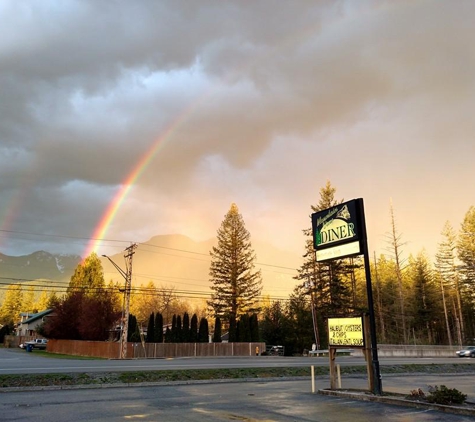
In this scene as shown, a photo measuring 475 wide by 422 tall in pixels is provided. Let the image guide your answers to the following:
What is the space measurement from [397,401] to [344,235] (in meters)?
5.51

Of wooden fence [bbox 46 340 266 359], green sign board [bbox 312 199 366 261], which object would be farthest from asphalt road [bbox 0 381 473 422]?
wooden fence [bbox 46 340 266 359]

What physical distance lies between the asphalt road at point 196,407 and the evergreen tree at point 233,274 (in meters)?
57.0

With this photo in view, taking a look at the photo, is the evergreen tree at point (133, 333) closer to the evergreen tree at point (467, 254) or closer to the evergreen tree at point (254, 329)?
the evergreen tree at point (254, 329)

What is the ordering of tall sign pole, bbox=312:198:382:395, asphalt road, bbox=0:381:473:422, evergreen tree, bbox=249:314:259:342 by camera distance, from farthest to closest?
evergreen tree, bbox=249:314:259:342
tall sign pole, bbox=312:198:382:395
asphalt road, bbox=0:381:473:422

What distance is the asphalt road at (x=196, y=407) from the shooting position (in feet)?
31.3

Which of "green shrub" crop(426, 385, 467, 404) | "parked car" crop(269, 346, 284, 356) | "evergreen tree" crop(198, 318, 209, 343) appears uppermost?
"evergreen tree" crop(198, 318, 209, 343)

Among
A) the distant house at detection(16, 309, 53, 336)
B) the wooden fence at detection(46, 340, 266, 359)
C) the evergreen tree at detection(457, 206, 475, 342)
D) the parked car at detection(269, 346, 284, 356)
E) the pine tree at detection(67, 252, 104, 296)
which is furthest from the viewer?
the distant house at detection(16, 309, 53, 336)

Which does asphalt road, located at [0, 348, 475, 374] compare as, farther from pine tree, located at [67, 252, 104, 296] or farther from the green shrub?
pine tree, located at [67, 252, 104, 296]

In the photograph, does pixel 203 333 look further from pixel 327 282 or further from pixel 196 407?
pixel 196 407

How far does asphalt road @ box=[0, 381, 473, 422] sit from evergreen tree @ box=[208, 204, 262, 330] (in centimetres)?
5699

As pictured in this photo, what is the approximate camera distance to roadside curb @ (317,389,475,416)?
32.9ft

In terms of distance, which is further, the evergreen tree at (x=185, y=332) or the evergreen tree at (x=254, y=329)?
the evergreen tree at (x=254, y=329)

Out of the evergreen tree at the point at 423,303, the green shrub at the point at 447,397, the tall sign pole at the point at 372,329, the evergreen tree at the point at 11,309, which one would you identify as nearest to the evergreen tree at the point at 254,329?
the evergreen tree at the point at 423,303

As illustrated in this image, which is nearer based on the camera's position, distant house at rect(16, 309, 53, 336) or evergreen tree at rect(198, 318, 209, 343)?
evergreen tree at rect(198, 318, 209, 343)
